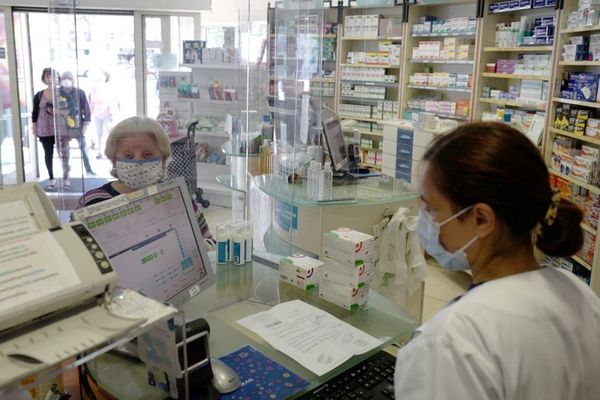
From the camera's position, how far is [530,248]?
1.07m

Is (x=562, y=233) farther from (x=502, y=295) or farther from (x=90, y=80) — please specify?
(x=90, y=80)

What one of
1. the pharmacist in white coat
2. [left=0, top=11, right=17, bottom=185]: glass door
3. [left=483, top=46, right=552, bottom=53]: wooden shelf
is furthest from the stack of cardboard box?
[left=0, top=11, right=17, bottom=185]: glass door

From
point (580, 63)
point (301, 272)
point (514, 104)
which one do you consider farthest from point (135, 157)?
point (514, 104)

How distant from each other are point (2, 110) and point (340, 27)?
4681 millimetres

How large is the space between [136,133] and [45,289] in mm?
1601

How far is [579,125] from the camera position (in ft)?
13.8

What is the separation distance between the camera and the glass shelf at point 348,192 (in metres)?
3.20

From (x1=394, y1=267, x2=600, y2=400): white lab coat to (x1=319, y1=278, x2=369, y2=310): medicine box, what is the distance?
0.81 metres

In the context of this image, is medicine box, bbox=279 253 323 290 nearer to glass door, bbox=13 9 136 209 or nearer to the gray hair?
the gray hair

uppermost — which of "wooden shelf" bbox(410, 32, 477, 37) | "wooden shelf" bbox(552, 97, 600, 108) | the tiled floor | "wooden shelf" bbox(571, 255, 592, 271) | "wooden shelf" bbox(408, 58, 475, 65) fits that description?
"wooden shelf" bbox(410, 32, 477, 37)

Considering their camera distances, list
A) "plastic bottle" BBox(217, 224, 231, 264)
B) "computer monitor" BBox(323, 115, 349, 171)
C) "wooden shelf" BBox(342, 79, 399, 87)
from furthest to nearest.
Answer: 1. "wooden shelf" BBox(342, 79, 399, 87)
2. "computer monitor" BBox(323, 115, 349, 171)
3. "plastic bottle" BBox(217, 224, 231, 264)

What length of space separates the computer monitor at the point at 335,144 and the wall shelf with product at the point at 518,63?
1.58m

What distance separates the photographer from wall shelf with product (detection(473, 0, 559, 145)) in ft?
15.7

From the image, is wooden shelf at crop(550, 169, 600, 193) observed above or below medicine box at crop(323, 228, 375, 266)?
below
